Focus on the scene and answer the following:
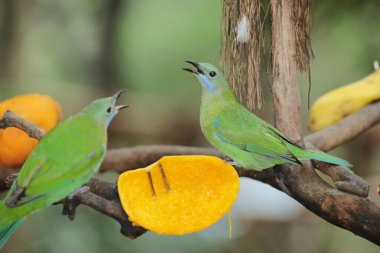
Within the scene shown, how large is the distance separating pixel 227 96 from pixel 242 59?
105mm

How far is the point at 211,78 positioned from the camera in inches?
39.5

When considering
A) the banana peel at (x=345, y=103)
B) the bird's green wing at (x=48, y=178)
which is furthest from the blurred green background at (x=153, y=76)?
the bird's green wing at (x=48, y=178)

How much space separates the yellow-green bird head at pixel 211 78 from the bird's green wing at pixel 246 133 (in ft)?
0.13

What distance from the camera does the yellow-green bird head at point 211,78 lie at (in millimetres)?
998

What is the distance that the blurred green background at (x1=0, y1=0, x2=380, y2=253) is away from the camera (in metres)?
1.69

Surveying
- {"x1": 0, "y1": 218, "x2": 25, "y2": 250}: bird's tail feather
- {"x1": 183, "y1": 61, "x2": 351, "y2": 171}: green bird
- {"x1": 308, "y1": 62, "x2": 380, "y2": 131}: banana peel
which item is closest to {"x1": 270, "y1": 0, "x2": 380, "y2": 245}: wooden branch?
{"x1": 183, "y1": 61, "x2": 351, "y2": 171}: green bird

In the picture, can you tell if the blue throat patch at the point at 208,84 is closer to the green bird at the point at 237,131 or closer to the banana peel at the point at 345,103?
the green bird at the point at 237,131

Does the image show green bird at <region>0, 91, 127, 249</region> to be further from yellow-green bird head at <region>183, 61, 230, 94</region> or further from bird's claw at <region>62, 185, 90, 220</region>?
yellow-green bird head at <region>183, 61, 230, 94</region>

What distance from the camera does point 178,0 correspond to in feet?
7.48

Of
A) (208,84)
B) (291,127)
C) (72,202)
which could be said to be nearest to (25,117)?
(72,202)

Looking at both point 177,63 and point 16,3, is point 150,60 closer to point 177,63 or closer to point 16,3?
point 177,63

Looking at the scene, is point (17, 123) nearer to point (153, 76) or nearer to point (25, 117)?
point (25, 117)

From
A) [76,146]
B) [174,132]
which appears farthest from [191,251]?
[76,146]

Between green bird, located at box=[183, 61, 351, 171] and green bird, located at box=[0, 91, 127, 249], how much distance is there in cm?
21
